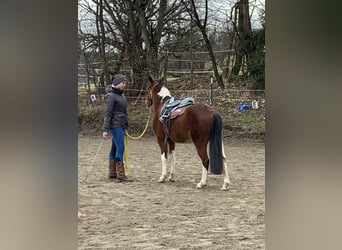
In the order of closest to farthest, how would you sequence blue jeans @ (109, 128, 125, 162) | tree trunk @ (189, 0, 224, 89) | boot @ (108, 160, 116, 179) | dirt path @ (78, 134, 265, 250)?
dirt path @ (78, 134, 265, 250)
blue jeans @ (109, 128, 125, 162)
boot @ (108, 160, 116, 179)
tree trunk @ (189, 0, 224, 89)

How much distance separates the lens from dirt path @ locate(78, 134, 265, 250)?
2.08m

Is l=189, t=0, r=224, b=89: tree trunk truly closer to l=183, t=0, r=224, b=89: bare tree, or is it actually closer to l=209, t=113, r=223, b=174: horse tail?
l=183, t=0, r=224, b=89: bare tree

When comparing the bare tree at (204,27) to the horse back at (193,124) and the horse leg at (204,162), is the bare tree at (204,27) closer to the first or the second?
the horse back at (193,124)

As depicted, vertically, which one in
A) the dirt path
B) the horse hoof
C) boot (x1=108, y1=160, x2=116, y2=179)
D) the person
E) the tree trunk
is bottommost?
the dirt path

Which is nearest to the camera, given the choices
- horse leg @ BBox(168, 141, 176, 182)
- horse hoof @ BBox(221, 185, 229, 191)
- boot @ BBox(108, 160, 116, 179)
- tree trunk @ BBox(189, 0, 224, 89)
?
horse hoof @ BBox(221, 185, 229, 191)

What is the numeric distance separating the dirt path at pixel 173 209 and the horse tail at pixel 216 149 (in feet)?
0.43

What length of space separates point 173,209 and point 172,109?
2.58ft

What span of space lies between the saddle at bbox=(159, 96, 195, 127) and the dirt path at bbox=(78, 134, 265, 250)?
415 millimetres

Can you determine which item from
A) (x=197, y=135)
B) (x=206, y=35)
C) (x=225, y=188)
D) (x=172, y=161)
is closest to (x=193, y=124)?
(x=197, y=135)

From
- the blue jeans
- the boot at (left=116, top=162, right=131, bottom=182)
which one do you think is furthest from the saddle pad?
the boot at (left=116, top=162, right=131, bottom=182)

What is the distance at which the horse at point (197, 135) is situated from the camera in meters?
2.98

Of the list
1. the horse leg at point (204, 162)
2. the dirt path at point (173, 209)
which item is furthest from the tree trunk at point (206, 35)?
the horse leg at point (204, 162)
